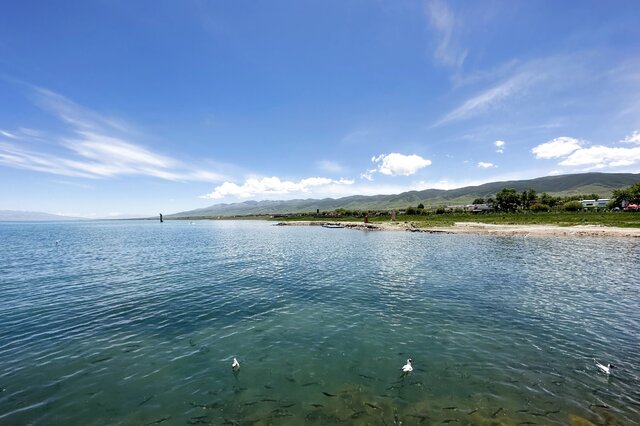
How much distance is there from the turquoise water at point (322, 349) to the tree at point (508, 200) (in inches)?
6620

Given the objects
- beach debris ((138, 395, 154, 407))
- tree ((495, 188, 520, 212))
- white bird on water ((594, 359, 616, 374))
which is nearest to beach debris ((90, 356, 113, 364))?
beach debris ((138, 395, 154, 407))

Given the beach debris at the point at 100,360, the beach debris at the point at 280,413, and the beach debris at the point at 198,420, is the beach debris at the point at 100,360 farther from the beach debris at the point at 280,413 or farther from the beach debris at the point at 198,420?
the beach debris at the point at 280,413

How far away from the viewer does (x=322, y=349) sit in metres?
17.6

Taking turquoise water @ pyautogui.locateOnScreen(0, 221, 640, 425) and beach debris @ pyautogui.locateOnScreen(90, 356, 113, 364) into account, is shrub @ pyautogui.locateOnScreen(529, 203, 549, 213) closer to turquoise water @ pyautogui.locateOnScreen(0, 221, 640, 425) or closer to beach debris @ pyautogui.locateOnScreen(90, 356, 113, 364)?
turquoise water @ pyautogui.locateOnScreen(0, 221, 640, 425)

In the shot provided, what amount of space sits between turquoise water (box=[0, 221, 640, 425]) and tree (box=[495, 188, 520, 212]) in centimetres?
16814

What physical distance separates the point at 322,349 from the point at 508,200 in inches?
8066

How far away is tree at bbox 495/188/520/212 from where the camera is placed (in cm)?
18100

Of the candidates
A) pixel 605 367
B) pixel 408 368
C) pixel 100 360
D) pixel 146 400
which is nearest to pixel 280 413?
pixel 146 400

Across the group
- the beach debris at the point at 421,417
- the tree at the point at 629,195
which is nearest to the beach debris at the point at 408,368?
the beach debris at the point at 421,417

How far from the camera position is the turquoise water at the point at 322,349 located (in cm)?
1230

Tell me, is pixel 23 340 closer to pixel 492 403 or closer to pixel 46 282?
pixel 46 282

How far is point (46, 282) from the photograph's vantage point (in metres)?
34.7

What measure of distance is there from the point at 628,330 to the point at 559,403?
12395mm

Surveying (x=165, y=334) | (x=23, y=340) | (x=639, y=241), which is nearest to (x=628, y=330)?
(x=165, y=334)
